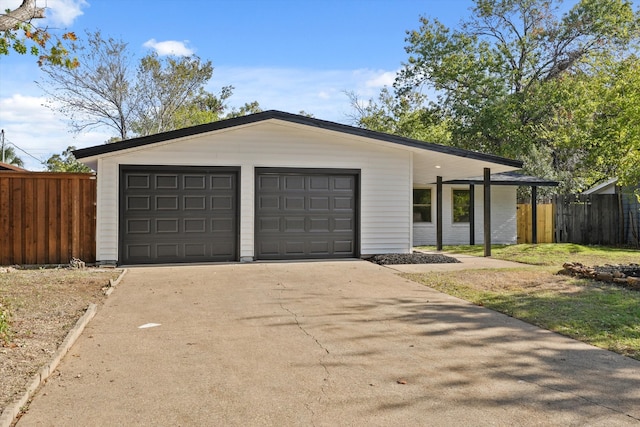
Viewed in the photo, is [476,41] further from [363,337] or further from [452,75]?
[363,337]

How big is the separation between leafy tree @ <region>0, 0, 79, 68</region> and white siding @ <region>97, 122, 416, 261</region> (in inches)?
176

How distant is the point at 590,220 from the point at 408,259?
11.8 meters

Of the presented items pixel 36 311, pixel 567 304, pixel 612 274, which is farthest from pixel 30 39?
pixel 612 274

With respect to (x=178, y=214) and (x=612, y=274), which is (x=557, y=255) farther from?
(x=178, y=214)

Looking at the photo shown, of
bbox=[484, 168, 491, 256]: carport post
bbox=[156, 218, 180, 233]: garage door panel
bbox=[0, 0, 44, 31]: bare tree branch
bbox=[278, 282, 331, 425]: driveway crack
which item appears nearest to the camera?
bbox=[278, 282, 331, 425]: driveway crack

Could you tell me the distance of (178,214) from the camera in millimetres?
11609

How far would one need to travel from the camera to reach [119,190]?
447 inches

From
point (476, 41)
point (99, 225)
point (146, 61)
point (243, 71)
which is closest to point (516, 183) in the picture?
point (476, 41)

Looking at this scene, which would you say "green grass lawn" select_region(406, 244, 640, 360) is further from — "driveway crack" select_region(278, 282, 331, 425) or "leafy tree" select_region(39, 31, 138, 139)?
"leafy tree" select_region(39, 31, 138, 139)

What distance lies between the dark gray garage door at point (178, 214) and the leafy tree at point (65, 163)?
78.9 ft

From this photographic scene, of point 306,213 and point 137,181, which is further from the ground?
point 137,181

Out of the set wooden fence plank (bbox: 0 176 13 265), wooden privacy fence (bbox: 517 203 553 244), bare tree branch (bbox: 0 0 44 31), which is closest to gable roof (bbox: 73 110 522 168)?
wooden fence plank (bbox: 0 176 13 265)

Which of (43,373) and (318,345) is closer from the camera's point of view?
(43,373)

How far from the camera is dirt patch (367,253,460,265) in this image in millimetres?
12031
